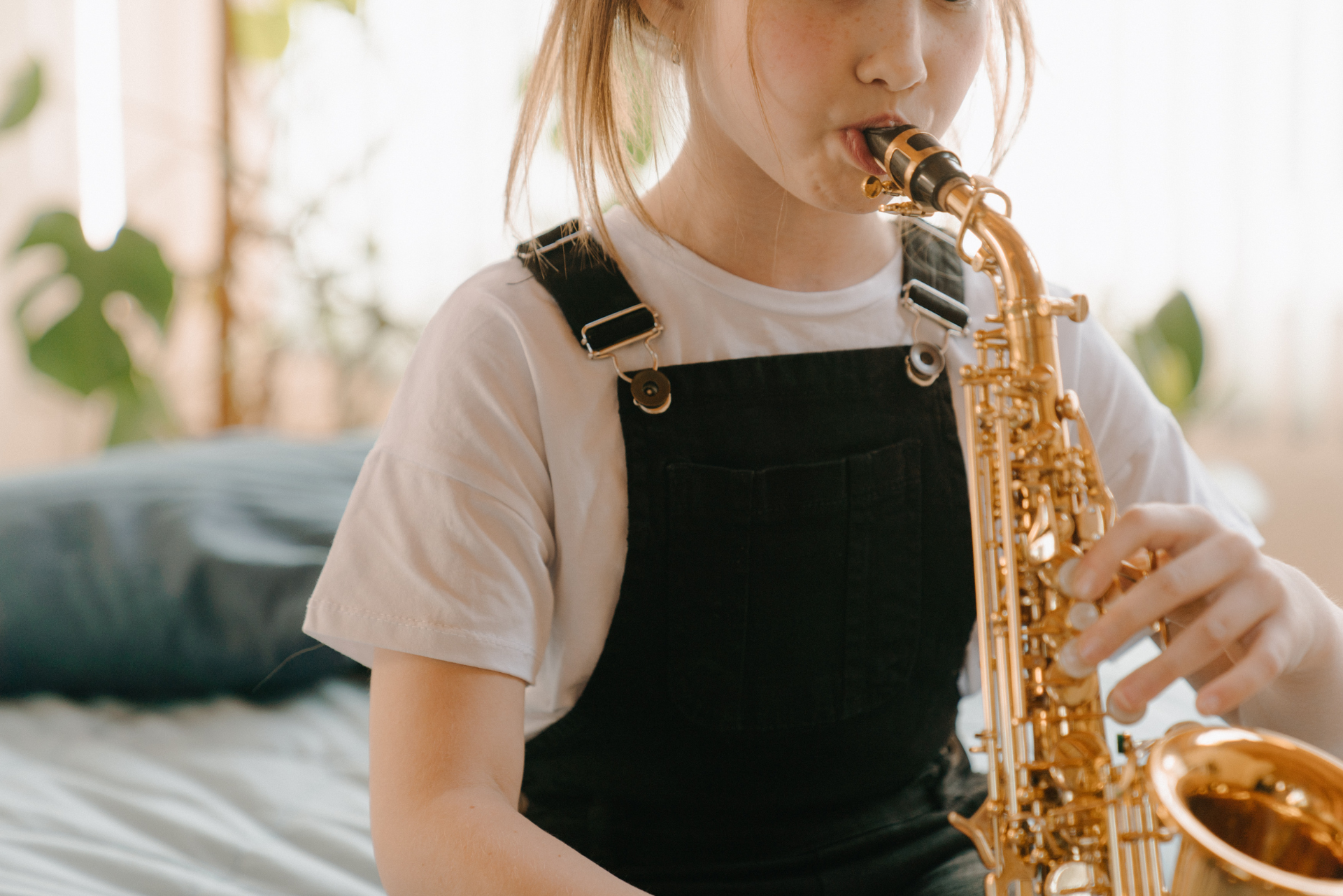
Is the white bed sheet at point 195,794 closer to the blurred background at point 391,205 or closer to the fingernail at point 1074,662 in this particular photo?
the fingernail at point 1074,662

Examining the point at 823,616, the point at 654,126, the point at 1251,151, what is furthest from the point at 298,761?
the point at 1251,151

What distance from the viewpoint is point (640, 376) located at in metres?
0.82

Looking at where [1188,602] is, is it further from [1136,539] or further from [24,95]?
[24,95]

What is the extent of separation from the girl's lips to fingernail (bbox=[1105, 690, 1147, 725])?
0.37 metres

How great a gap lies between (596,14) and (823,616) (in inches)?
20.1

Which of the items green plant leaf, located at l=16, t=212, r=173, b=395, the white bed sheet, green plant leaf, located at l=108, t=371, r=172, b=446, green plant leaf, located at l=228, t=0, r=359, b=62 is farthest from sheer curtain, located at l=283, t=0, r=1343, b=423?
the white bed sheet

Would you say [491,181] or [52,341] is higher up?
[491,181]

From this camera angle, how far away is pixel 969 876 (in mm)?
862

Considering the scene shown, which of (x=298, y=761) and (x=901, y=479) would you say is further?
(x=298, y=761)

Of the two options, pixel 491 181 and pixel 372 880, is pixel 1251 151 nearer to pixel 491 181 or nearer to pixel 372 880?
pixel 491 181

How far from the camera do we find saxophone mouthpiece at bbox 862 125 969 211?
70 centimetres

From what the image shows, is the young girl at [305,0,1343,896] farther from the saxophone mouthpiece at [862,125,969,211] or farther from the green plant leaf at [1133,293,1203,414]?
the green plant leaf at [1133,293,1203,414]

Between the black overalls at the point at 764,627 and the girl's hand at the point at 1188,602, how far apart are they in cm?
24

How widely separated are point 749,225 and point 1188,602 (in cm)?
45
